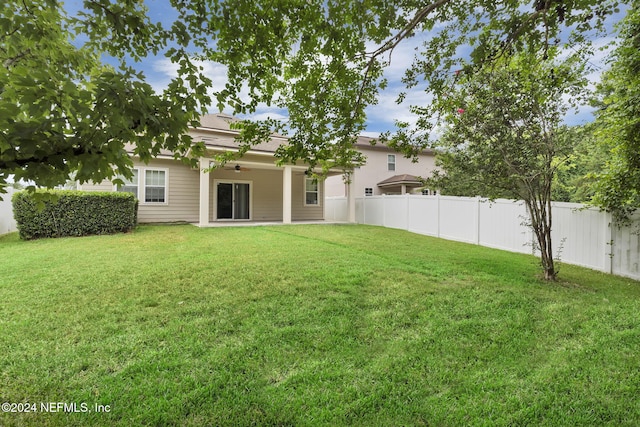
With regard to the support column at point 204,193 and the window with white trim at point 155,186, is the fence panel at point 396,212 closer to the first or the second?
the support column at point 204,193

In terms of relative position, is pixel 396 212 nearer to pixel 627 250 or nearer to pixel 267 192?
pixel 267 192

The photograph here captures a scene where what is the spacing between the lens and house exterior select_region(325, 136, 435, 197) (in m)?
21.3

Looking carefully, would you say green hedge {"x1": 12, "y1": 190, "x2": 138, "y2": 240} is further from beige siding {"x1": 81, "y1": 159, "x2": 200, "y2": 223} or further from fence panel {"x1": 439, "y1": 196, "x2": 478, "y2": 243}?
fence panel {"x1": 439, "y1": 196, "x2": 478, "y2": 243}

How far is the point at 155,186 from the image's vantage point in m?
12.7

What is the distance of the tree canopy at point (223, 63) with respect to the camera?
1.60m

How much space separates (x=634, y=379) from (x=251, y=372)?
10.1 feet

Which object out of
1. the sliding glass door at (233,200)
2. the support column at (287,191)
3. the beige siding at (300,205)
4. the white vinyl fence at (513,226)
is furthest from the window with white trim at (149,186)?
the white vinyl fence at (513,226)

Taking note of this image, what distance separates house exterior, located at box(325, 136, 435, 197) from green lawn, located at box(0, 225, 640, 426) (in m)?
16.0

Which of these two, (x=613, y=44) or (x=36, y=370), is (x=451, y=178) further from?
(x=36, y=370)

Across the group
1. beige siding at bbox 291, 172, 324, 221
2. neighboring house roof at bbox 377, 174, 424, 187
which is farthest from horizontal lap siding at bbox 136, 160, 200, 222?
neighboring house roof at bbox 377, 174, 424, 187

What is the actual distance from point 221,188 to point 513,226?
11.4 metres

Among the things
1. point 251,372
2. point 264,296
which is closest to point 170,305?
point 264,296

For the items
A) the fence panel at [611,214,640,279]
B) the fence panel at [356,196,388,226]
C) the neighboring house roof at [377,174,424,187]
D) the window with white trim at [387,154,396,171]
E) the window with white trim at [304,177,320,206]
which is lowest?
the fence panel at [611,214,640,279]

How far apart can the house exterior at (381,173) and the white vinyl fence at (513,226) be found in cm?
734
